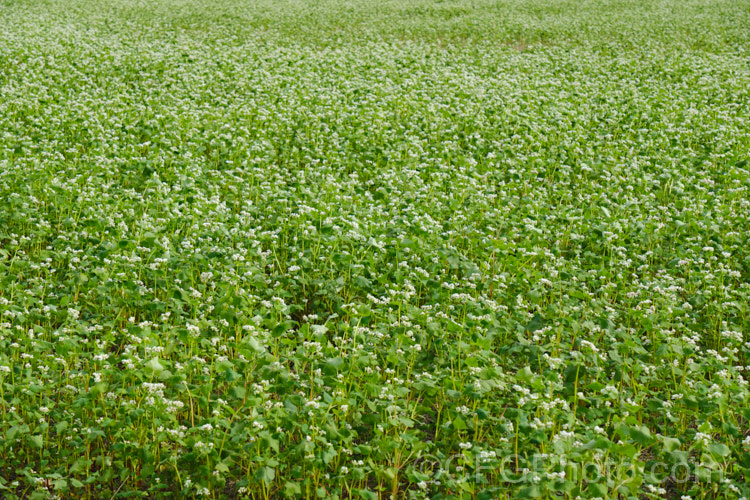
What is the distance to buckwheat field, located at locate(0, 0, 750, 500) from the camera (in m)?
4.32

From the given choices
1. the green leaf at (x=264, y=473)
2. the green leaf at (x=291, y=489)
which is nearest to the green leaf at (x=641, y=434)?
the green leaf at (x=291, y=489)

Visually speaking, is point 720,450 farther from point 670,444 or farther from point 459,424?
point 459,424

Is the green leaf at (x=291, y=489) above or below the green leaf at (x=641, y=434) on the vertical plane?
below

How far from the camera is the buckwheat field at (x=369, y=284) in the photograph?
4320 mm

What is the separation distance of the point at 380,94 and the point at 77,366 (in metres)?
10.1

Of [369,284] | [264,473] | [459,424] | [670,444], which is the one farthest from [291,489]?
[369,284]

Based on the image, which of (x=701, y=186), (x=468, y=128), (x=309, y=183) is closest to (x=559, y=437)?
(x=309, y=183)

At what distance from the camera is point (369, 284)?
20.3ft

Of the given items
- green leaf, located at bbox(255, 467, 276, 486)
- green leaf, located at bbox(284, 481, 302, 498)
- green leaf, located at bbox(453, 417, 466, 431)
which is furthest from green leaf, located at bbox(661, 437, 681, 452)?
green leaf, located at bbox(255, 467, 276, 486)

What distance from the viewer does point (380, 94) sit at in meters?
14.0

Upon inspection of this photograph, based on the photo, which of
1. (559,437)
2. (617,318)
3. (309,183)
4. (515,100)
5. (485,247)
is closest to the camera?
(559,437)

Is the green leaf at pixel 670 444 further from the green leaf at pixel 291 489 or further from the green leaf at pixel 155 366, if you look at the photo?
the green leaf at pixel 155 366

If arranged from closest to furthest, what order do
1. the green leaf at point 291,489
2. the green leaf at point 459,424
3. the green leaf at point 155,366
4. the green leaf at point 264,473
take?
the green leaf at point 264,473 → the green leaf at point 291,489 → the green leaf at point 459,424 → the green leaf at point 155,366

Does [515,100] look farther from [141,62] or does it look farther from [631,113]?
[141,62]
